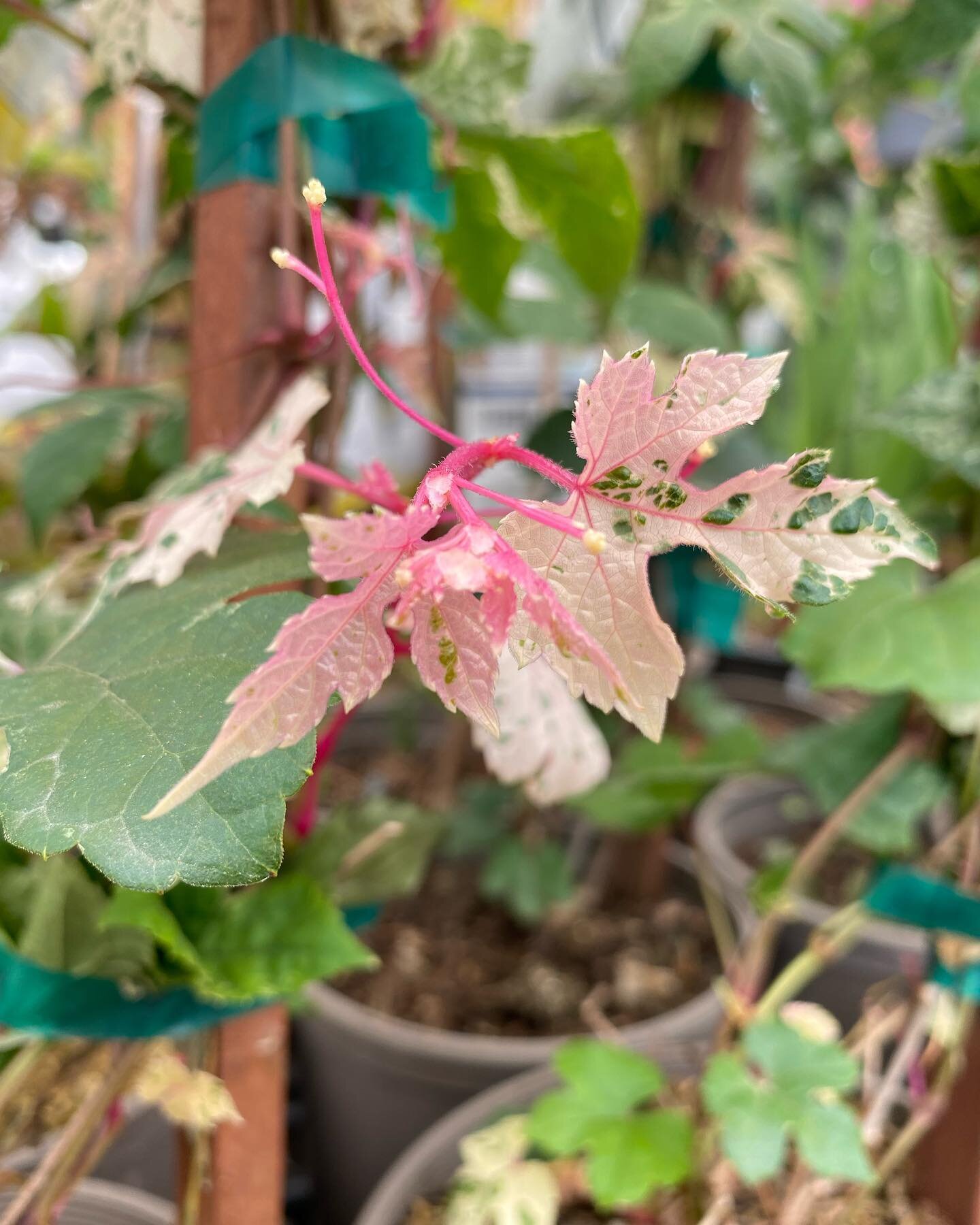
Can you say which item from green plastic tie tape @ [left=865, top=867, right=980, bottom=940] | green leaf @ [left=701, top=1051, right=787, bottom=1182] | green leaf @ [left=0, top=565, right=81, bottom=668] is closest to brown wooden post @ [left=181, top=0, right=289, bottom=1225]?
green leaf @ [left=0, top=565, right=81, bottom=668]

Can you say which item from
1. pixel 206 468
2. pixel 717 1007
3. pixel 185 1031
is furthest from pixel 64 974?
pixel 717 1007

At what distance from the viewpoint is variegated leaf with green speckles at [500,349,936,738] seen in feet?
0.73

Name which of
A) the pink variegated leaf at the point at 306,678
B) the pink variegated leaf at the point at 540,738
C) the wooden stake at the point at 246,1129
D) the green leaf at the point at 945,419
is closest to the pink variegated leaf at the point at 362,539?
the pink variegated leaf at the point at 306,678

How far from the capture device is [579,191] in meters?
0.55

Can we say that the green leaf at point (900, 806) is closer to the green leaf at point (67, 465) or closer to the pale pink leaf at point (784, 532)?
the pale pink leaf at point (784, 532)

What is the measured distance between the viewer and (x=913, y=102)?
1.35 meters

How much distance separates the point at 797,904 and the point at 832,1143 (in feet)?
1.00

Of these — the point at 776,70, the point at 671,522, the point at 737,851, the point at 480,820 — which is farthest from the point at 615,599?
the point at 737,851

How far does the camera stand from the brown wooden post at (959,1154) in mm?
534

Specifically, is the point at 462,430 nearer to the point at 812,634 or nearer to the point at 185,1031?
the point at 812,634

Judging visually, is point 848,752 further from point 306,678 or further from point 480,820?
point 306,678

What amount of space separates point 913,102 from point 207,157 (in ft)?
4.34

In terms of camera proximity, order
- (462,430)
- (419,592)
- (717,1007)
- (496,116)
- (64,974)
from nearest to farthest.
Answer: (419,592) → (64,974) → (496,116) → (717,1007) → (462,430)

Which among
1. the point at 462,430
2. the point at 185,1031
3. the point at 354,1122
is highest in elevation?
the point at 185,1031
